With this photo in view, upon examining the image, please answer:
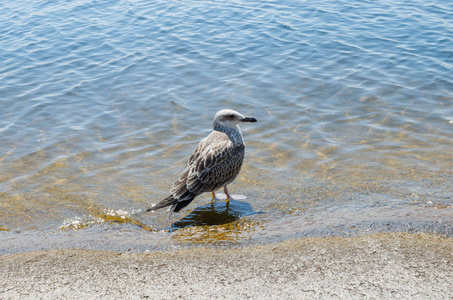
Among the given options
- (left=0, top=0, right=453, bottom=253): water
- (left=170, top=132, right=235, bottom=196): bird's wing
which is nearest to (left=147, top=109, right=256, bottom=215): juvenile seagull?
(left=170, top=132, right=235, bottom=196): bird's wing

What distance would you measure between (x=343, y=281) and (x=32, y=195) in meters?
5.04

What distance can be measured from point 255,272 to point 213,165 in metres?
2.35

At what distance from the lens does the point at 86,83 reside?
1221 cm

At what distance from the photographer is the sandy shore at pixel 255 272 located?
15.2 ft

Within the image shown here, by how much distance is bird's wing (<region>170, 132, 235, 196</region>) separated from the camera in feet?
22.2

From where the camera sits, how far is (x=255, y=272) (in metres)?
4.99

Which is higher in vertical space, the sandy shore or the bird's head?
the bird's head

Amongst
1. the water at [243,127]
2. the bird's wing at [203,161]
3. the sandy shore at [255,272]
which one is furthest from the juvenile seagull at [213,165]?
the sandy shore at [255,272]

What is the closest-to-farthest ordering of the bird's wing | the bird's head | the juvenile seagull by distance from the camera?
the juvenile seagull
the bird's wing
the bird's head

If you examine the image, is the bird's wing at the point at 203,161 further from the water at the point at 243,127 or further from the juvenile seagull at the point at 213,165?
the water at the point at 243,127

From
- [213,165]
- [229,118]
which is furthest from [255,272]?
[229,118]

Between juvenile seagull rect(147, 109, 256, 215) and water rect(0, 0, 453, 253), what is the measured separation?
1.15 feet

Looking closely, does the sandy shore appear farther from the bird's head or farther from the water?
the bird's head

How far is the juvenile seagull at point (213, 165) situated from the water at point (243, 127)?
35cm
